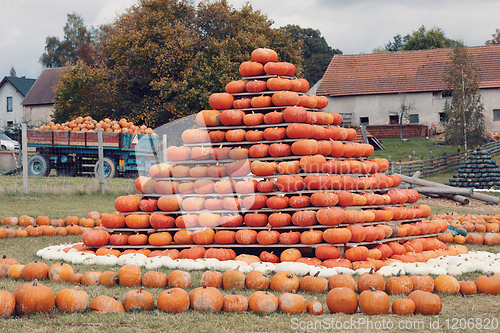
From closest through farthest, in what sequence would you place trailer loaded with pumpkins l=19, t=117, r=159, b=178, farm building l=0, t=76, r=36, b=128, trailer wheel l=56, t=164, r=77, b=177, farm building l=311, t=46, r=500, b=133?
trailer loaded with pumpkins l=19, t=117, r=159, b=178 < trailer wheel l=56, t=164, r=77, b=177 < farm building l=311, t=46, r=500, b=133 < farm building l=0, t=76, r=36, b=128

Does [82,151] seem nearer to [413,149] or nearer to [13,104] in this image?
[413,149]

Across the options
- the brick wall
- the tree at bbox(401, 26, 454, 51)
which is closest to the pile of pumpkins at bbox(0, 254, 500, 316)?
the brick wall

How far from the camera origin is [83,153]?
843 inches

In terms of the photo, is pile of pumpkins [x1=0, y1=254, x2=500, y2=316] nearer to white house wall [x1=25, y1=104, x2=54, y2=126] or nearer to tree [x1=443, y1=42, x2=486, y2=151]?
tree [x1=443, y1=42, x2=486, y2=151]

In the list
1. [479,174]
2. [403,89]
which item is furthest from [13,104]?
[479,174]

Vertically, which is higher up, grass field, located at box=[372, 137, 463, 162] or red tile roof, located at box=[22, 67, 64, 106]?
red tile roof, located at box=[22, 67, 64, 106]

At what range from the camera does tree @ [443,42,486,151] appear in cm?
3253

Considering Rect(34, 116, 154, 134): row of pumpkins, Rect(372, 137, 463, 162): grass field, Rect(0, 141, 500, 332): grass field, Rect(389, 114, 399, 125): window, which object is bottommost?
Rect(0, 141, 500, 332): grass field

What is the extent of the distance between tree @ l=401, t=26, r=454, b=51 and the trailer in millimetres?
43969

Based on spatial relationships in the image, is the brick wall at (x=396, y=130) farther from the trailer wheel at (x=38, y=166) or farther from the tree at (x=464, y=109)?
the trailer wheel at (x=38, y=166)

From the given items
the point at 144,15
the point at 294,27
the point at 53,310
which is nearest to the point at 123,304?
the point at 53,310

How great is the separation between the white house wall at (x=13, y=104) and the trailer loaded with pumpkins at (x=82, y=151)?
38483 mm

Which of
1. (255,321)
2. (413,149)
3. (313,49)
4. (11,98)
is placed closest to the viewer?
(255,321)

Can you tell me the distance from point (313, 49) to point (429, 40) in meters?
17.3
